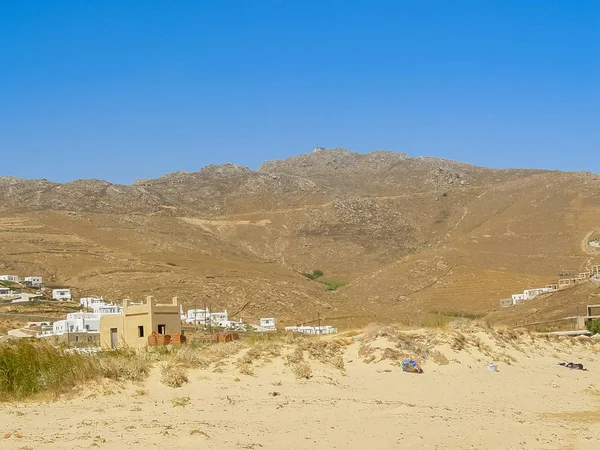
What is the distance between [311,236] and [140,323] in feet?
308

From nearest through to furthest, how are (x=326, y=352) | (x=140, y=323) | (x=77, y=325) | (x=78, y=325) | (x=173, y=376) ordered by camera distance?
1. (x=173, y=376)
2. (x=326, y=352)
3. (x=140, y=323)
4. (x=78, y=325)
5. (x=77, y=325)

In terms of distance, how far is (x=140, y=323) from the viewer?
35.3m

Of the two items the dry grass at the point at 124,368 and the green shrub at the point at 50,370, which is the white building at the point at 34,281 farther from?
the dry grass at the point at 124,368

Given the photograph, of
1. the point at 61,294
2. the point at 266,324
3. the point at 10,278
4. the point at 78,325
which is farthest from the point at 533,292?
the point at 10,278

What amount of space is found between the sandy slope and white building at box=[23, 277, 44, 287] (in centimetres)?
6215

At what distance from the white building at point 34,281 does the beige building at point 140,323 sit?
140 feet

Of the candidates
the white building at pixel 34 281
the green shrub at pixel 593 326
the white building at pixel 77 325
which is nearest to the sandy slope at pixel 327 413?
the green shrub at pixel 593 326

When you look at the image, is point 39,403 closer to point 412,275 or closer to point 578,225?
point 412,275

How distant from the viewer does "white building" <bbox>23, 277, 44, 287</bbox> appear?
76.7 m

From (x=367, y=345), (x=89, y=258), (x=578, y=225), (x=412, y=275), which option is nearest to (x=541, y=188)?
(x=578, y=225)

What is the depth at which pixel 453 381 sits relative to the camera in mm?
18656

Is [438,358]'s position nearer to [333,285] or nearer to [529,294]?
[529,294]

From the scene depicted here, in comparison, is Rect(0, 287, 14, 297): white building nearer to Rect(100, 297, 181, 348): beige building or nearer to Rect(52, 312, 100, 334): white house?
Rect(52, 312, 100, 334): white house

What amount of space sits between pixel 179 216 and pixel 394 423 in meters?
134
